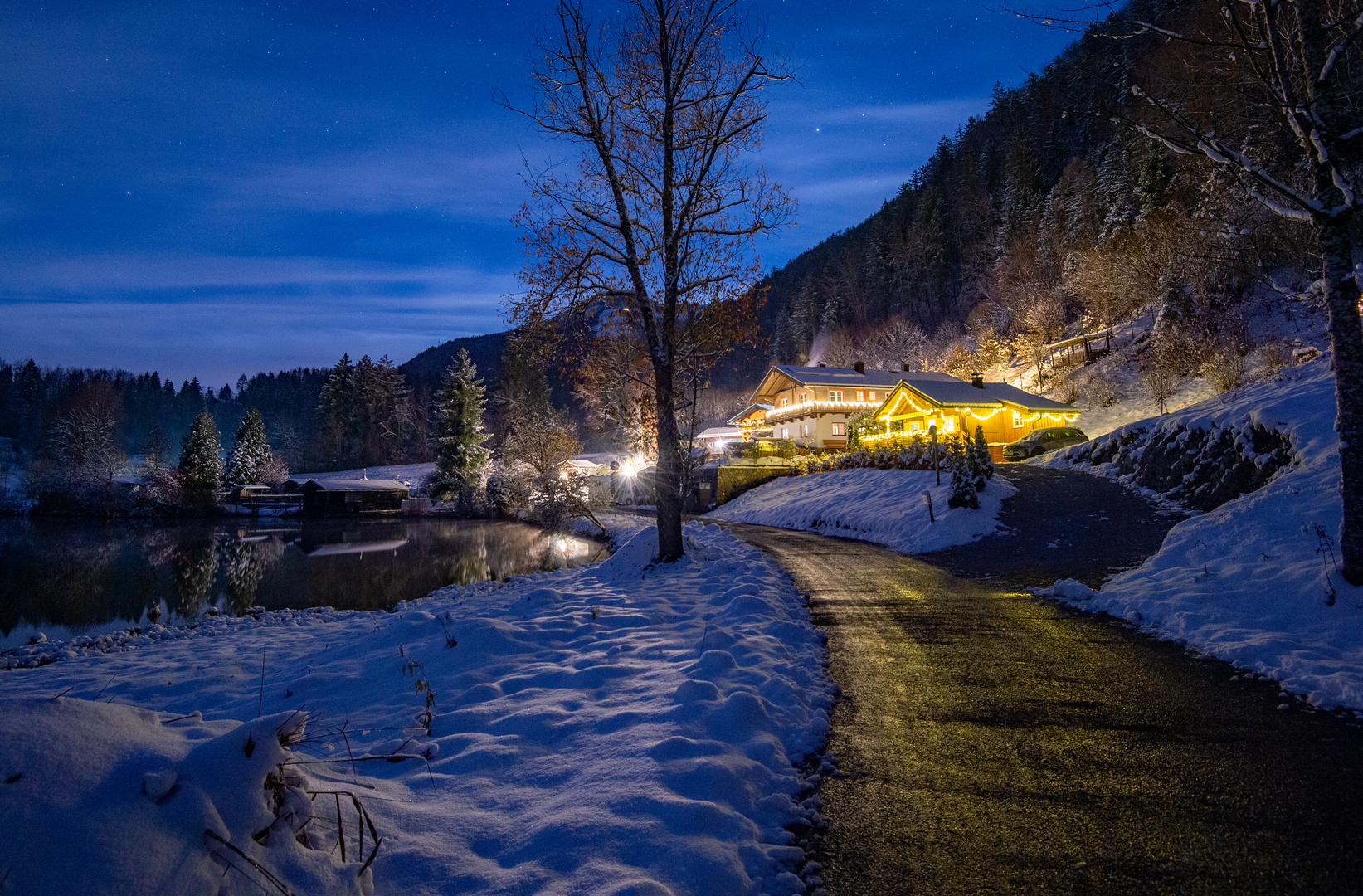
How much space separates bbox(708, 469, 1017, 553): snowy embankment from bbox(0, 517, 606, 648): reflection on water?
327 inches

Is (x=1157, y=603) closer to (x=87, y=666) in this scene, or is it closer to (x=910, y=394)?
(x=87, y=666)

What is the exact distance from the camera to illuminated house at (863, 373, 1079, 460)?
35.3 m


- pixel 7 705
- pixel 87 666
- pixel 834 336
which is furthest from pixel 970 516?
pixel 834 336

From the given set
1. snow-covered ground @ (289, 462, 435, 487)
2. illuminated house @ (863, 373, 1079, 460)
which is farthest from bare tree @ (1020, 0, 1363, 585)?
snow-covered ground @ (289, 462, 435, 487)

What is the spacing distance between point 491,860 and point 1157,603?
26.8 feet

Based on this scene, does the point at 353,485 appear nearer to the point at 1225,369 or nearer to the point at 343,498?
the point at 343,498

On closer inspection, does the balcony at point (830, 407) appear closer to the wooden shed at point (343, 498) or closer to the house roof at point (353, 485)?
the wooden shed at point (343, 498)

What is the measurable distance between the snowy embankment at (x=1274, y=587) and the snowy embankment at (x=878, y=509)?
604 centimetres

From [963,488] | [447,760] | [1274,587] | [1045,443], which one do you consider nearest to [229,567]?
[447,760]

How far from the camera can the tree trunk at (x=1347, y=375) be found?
6078 millimetres

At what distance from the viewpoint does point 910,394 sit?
37156 millimetres

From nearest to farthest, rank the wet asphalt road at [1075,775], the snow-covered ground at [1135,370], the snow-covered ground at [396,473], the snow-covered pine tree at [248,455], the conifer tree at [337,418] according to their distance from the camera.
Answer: the wet asphalt road at [1075,775]
the snow-covered ground at [1135,370]
the snow-covered pine tree at [248,455]
the snow-covered ground at [396,473]
the conifer tree at [337,418]

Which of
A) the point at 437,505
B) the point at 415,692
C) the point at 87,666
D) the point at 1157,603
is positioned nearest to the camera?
the point at 415,692

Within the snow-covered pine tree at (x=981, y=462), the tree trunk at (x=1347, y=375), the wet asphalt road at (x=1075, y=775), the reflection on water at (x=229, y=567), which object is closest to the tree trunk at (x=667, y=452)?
the wet asphalt road at (x=1075, y=775)
